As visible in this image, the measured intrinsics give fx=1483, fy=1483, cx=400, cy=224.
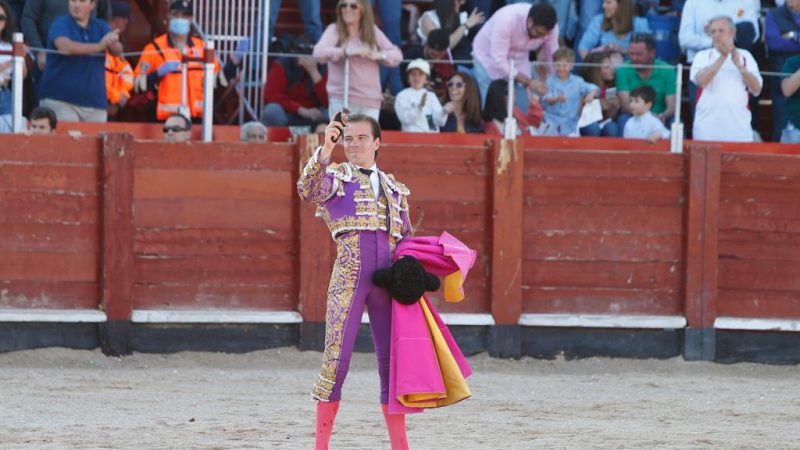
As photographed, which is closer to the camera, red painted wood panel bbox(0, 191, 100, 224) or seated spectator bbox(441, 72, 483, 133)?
red painted wood panel bbox(0, 191, 100, 224)

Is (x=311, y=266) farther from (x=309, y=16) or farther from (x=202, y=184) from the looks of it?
(x=309, y=16)

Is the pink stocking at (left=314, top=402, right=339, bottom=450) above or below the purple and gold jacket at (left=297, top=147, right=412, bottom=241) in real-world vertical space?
below

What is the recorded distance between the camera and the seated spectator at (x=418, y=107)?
962 centimetres

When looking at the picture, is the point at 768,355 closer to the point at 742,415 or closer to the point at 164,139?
the point at 742,415

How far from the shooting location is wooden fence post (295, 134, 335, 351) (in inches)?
346

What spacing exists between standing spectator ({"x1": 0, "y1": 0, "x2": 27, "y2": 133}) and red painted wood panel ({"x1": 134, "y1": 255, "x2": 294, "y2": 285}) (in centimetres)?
119

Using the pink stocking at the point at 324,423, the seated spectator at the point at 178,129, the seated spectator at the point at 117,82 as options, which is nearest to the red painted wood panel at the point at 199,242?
the seated spectator at the point at 178,129

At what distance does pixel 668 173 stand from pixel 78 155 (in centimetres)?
358

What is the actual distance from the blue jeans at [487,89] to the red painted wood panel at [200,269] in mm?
2013

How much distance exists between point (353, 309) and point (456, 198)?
3.82 metres

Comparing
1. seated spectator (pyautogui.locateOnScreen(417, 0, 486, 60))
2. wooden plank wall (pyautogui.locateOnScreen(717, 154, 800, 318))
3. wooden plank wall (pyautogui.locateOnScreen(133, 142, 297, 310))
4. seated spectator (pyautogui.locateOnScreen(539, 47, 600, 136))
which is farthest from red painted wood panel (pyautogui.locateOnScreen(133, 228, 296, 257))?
wooden plank wall (pyautogui.locateOnScreen(717, 154, 800, 318))

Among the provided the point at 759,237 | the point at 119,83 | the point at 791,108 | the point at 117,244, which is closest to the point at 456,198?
the point at 759,237

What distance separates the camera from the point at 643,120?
9828mm

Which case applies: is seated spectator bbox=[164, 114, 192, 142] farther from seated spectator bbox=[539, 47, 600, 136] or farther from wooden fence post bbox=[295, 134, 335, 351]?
seated spectator bbox=[539, 47, 600, 136]
